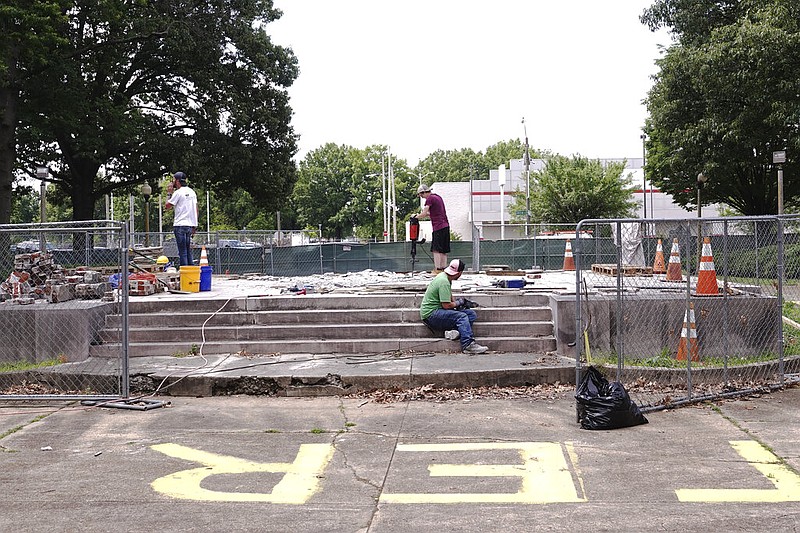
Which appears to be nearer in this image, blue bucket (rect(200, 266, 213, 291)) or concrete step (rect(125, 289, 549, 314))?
concrete step (rect(125, 289, 549, 314))

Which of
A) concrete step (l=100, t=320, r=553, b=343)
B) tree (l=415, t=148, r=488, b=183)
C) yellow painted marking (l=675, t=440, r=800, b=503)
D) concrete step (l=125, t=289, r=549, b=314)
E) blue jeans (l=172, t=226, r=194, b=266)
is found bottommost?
yellow painted marking (l=675, t=440, r=800, b=503)

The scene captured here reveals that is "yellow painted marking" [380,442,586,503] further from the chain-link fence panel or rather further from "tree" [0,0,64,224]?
"tree" [0,0,64,224]

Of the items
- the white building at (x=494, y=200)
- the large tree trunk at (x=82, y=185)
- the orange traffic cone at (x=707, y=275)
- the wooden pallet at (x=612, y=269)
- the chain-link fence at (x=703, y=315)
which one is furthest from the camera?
the white building at (x=494, y=200)

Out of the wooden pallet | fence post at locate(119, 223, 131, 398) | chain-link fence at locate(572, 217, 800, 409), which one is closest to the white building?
the wooden pallet

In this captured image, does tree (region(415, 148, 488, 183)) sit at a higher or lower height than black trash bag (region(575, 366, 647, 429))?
higher

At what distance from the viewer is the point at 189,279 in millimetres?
13641

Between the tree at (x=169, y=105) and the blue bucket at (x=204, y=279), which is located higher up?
the tree at (x=169, y=105)

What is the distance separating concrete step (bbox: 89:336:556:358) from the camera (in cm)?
1077

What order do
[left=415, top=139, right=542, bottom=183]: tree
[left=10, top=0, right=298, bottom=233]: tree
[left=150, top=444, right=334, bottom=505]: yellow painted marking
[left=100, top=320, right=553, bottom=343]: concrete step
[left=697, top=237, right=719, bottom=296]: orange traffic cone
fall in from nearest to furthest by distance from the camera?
[left=150, top=444, right=334, bottom=505]: yellow painted marking → [left=697, top=237, right=719, bottom=296]: orange traffic cone → [left=100, top=320, right=553, bottom=343]: concrete step → [left=10, top=0, right=298, bottom=233]: tree → [left=415, top=139, right=542, bottom=183]: tree

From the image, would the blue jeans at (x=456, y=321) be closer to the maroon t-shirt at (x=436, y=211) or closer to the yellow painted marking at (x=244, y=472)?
the maroon t-shirt at (x=436, y=211)

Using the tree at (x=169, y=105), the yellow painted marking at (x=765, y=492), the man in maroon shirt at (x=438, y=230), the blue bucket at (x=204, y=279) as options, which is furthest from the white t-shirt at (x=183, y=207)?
the tree at (x=169, y=105)

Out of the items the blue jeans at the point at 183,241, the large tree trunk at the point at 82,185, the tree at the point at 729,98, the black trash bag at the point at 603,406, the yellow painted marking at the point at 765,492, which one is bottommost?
the yellow painted marking at the point at 765,492

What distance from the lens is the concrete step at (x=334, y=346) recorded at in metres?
10.8

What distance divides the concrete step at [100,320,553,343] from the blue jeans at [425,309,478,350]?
27 centimetres
